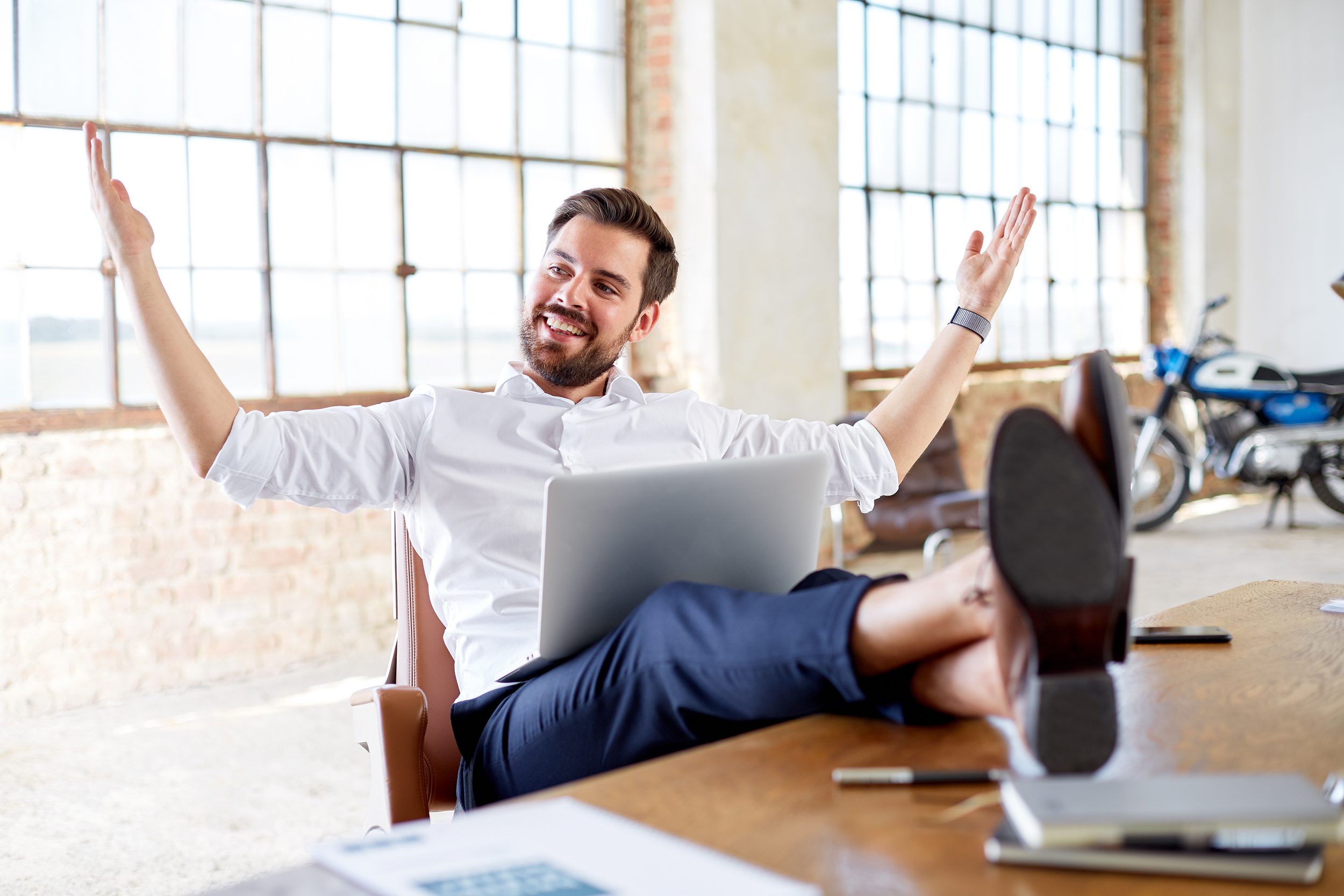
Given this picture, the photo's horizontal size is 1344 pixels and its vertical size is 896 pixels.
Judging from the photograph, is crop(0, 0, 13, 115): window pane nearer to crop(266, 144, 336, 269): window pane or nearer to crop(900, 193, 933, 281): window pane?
crop(266, 144, 336, 269): window pane

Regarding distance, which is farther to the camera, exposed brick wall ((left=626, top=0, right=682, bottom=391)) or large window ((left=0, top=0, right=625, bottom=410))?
exposed brick wall ((left=626, top=0, right=682, bottom=391))

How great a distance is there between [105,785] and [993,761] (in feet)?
8.71

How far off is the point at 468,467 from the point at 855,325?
4781mm

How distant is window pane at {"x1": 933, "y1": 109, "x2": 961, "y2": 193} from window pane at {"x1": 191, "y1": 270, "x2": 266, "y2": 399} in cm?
399

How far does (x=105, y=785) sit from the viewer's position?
3064 millimetres

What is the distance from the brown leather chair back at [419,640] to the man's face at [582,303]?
0.39m

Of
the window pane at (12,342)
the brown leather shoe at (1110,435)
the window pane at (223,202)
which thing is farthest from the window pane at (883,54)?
the brown leather shoe at (1110,435)

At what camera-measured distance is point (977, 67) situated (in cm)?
706

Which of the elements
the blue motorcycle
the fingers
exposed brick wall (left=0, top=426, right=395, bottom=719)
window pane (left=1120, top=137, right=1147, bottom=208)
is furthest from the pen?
window pane (left=1120, top=137, right=1147, bottom=208)

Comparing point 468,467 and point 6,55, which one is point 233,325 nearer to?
point 6,55

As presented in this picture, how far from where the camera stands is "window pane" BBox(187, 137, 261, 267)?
A: 4.16 meters

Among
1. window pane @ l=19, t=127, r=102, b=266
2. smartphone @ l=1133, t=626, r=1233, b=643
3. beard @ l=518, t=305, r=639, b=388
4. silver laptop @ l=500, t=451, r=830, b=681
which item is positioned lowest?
smartphone @ l=1133, t=626, r=1233, b=643

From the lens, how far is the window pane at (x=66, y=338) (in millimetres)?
3852

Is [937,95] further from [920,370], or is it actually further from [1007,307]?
[920,370]
